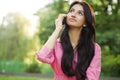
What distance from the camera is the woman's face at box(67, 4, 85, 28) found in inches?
A: 116

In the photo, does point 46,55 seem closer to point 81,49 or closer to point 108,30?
point 81,49

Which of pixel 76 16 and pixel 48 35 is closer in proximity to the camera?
pixel 76 16

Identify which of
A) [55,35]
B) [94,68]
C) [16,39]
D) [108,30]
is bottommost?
[16,39]

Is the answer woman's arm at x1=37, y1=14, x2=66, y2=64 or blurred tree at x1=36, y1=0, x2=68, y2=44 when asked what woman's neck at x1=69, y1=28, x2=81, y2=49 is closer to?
woman's arm at x1=37, y1=14, x2=66, y2=64

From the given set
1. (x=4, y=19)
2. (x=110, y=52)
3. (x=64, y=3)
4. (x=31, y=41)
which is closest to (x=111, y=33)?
(x=110, y=52)

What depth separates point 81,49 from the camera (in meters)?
2.94

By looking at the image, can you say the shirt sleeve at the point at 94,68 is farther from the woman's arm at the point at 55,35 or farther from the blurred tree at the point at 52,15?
the blurred tree at the point at 52,15

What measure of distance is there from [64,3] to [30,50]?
11824mm

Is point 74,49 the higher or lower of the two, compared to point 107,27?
higher

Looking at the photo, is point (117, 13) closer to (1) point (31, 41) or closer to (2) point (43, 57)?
(1) point (31, 41)

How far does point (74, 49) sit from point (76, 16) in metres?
0.24

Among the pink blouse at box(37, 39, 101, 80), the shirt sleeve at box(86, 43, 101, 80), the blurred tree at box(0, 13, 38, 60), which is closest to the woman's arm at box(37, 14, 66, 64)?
the pink blouse at box(37, 39, 101, 80)

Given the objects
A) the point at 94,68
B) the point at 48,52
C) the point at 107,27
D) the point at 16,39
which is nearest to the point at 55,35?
the point at 48,52

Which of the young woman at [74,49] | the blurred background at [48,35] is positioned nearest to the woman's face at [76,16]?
the young woman at [74,49]
